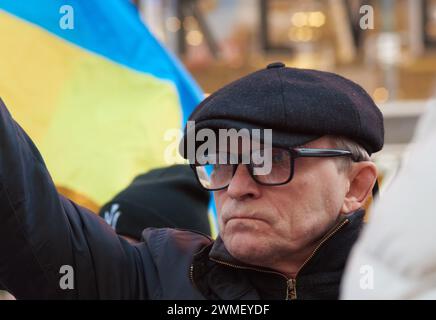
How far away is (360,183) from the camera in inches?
63.7

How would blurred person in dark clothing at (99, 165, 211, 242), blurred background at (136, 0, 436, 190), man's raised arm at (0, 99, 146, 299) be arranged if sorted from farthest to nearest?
blurred background at (136, 0, 436, 190) → blurred person in dark clothing at (99, 165, 211, 242) → man's raised arm at (0, 99, 146, 299)

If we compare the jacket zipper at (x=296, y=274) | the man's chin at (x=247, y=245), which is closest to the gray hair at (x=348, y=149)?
the jacket zipper at (x=296, y=274)

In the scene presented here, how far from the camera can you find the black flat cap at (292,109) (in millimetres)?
1453

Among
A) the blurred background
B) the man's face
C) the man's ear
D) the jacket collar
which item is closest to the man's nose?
the man's face

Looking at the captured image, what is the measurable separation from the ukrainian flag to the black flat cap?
43.5 inches

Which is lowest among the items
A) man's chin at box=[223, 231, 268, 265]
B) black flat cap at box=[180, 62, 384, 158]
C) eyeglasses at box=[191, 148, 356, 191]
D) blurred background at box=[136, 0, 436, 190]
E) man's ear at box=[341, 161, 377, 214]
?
man's chin at box=[223, 231, 268, 265]

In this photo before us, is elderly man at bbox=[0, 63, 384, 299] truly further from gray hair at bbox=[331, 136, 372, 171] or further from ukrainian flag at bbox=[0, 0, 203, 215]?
ukrainian flag at bbox=[0, 0, 203, 215]

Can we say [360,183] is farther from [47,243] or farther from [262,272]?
[47,243]

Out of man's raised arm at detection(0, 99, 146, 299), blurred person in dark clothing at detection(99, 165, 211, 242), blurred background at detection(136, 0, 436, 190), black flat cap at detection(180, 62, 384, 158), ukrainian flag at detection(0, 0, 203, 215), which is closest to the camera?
man's raised arm at detection(0, 99, 146, 299)

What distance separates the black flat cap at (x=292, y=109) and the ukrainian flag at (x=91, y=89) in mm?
1104

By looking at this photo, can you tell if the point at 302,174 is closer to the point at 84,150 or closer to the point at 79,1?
the point at 84,150

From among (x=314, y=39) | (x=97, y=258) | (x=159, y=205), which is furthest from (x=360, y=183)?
(x=314, y=39)

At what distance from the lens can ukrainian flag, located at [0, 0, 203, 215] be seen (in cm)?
265
